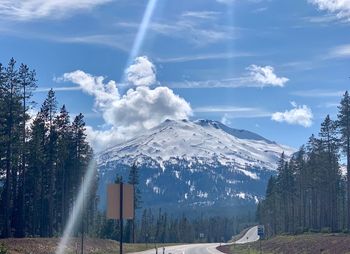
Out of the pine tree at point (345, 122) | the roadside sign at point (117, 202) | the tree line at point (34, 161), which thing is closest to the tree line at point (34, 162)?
the tree line at point (34, 161)

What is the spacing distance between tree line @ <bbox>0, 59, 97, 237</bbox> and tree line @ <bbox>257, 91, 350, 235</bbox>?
2903 centimetres

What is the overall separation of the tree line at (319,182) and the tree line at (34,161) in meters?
29.0

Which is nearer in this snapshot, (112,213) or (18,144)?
(112,213)

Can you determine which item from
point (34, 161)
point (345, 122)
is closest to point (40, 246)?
point (34, 161)

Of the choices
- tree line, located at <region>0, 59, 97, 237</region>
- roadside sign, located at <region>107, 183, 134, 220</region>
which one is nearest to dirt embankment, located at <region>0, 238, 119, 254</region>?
tree line, located at <region>0, 59, 97, 237</region>

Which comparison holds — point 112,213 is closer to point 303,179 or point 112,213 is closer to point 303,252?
point 303,252

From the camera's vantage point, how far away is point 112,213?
15.6 m

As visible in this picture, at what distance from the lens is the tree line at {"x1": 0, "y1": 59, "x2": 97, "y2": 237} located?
56.7m

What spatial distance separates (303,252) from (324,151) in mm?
36922

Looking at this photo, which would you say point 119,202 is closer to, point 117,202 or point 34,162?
point 117,202

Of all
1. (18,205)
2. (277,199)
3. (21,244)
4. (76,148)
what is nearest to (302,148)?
(277,199)

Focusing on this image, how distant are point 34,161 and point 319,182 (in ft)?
132

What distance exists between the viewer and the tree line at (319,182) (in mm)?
75594

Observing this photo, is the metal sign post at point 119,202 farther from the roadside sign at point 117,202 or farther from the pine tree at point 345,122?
the pine tree at point 345,122
